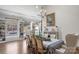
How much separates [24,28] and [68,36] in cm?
86

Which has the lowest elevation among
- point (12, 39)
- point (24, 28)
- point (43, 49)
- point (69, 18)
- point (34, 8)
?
point (43, 49)

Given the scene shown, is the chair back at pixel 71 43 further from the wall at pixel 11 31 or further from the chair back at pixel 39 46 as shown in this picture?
the wall at pixel 11 31

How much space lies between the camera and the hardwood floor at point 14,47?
6.98 feet

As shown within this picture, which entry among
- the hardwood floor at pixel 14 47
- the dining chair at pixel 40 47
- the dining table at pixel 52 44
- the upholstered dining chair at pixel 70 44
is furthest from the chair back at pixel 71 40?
the hardwood floor at pixel 14 47

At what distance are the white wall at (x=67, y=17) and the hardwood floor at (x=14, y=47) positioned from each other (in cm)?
79

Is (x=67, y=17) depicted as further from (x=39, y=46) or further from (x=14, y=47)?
(x=14, y=47)

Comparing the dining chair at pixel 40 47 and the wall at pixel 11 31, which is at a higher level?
the wall at pixel 11 31

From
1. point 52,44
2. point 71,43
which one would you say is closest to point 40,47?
point 52,44

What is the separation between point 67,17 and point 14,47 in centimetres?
117

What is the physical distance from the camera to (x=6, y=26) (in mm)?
2123

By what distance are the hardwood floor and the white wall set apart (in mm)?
787
